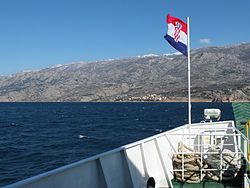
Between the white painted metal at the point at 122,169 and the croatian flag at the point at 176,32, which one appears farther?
the croatian flag at the point at 176,32

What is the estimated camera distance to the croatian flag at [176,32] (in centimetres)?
1208

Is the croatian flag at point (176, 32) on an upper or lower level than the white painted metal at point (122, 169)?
upper

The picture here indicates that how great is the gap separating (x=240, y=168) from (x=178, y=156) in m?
1.71

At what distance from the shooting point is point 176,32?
1213 centimetres

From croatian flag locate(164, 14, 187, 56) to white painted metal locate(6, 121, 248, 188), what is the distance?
328cm

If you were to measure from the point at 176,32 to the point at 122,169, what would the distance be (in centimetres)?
614

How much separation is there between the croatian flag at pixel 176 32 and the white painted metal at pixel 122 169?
10.8ft

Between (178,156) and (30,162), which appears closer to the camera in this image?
(178,156)

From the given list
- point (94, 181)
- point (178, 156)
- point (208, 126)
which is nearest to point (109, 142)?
point (208, 126)

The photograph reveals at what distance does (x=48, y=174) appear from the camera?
5258 mm

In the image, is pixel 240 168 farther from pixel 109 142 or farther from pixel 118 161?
pixel 109 142

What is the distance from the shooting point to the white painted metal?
5.58 meters

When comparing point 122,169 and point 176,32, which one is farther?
point 176,32

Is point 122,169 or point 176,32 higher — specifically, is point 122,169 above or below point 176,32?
below
